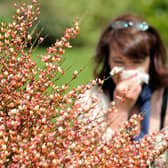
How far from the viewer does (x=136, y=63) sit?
2.50 m

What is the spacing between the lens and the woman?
249cm

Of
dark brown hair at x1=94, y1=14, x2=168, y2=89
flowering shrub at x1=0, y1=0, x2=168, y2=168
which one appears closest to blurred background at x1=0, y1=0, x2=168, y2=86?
dark brown hair at x1=94, y1=14, x2=168, y2=89

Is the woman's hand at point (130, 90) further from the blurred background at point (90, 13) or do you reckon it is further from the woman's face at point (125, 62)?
the blurred background at point (90, 13)

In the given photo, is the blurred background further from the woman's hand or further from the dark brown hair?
the woman's hand

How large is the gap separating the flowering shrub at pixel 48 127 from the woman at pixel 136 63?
123 centimetres

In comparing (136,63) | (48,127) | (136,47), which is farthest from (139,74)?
(48,127)

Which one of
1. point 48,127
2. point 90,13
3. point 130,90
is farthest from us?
point 90,13

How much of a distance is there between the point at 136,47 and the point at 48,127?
5.10ft

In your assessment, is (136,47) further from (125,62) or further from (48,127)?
(48,127)

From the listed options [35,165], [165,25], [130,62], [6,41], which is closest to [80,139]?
→ [35,165]

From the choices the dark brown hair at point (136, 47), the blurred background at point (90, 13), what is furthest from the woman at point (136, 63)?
the blurred background at point (90, 13)

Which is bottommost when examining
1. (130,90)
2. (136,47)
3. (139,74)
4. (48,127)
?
(48,127)

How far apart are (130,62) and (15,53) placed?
4.50 ft

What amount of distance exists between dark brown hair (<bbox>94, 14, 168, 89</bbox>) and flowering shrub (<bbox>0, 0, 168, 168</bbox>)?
1292mm
